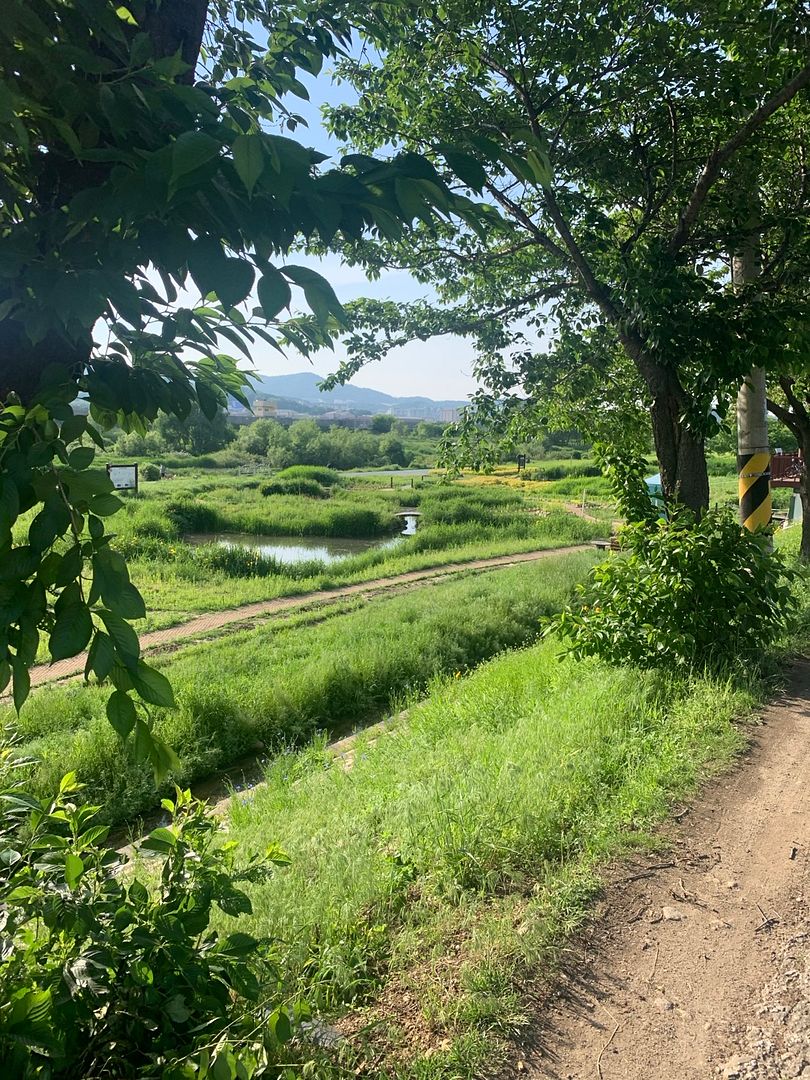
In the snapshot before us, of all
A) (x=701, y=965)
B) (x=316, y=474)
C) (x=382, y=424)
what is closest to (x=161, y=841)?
(x=701, y=965)

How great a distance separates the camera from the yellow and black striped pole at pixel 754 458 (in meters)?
6.71

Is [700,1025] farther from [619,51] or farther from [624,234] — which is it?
[624,234]

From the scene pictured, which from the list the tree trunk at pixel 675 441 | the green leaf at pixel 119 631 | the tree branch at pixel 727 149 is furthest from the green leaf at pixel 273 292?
the tree branch at pixel 727 149

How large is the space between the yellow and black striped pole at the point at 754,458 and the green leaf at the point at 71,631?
6680 mm

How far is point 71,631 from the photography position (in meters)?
1.13

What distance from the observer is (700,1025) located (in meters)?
2.15

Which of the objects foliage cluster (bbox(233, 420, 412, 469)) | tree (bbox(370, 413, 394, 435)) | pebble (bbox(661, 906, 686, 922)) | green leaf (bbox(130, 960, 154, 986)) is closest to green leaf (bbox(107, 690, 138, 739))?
green leaf (bbox(130, 960, 154, 986))

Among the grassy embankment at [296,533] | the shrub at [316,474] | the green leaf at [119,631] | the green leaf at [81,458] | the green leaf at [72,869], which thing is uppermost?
the shrub at [316,474]

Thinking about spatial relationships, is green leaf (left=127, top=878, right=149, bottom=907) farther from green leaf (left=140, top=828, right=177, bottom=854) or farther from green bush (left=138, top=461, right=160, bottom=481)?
green bush (left=138, top=461, right=160, bottom=481)

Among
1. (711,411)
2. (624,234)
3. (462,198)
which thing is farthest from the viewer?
(624,234)

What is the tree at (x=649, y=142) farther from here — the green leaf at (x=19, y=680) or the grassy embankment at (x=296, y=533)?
the grassy embankment at (x=296, y=533)

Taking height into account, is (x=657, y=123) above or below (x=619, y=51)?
below

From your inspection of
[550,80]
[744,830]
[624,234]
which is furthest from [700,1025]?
[624,234]

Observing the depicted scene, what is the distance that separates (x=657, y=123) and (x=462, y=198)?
6.44 meters
